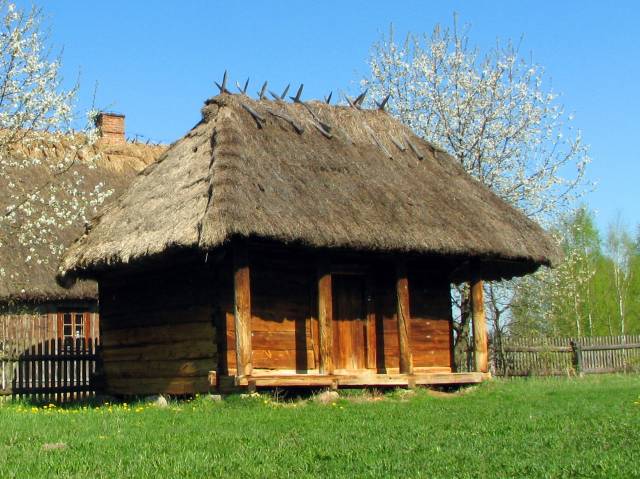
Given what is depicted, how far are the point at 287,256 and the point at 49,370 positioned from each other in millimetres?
6096

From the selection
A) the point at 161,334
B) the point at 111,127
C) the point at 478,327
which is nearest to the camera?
the point at 161,334

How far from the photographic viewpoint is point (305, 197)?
15.9m

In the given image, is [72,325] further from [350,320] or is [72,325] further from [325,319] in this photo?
[325,319]

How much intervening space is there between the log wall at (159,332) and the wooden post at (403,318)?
11.3 feet

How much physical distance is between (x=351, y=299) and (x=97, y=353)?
226 inches

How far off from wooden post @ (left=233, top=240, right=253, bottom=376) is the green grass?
29.2 inches

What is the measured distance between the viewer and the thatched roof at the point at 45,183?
2189cm

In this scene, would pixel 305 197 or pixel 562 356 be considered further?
pixel 562 356

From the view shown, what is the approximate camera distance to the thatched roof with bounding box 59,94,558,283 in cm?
1488

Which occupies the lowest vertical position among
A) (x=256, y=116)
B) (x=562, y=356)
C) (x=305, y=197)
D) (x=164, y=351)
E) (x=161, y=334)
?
(x=562, y=356)

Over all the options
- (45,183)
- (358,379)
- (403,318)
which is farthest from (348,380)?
(45,183)

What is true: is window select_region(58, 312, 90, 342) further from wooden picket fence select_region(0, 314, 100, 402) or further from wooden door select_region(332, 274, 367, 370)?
wooden door select_region(332, 274, 367, 370)

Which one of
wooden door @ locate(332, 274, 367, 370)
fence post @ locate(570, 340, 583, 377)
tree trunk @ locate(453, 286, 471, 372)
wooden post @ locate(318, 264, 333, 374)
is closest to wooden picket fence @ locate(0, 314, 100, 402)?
wooden door @ locate(332, 274, 367, 370)

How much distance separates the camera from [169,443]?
9.70 m
